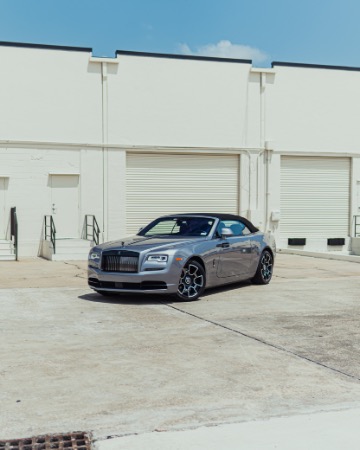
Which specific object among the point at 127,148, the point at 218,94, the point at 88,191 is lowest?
the point at 88,191

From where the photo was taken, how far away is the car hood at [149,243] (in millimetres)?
9758

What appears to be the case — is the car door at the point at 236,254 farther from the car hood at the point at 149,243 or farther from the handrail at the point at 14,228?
the handrail at the point at 14,228

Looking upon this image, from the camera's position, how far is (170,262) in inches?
376

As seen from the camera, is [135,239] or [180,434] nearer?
[180,434]

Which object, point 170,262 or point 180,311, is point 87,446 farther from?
point 170,262

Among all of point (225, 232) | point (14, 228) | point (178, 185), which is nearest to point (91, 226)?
point (14, 228)

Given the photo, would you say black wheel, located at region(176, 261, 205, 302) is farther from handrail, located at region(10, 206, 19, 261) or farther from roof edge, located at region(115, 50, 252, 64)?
roof edge, located at region(115, 50, 252, 64)

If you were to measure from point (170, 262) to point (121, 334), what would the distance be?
2392mm

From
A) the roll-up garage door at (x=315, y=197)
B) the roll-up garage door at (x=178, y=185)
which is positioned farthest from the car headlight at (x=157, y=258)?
the roll-up garage door at (x=315, y=197)

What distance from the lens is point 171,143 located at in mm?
22359

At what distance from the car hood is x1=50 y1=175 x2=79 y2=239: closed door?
11.0m

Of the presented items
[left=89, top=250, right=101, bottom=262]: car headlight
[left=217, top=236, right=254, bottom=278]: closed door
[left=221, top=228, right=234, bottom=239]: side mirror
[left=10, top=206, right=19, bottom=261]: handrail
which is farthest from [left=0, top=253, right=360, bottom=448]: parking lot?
[left=10, top=206, right=19, bottom=261]: handrail

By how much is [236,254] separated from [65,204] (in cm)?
1155

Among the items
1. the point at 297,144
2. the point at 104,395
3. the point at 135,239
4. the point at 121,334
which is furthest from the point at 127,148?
the point at 104,395
